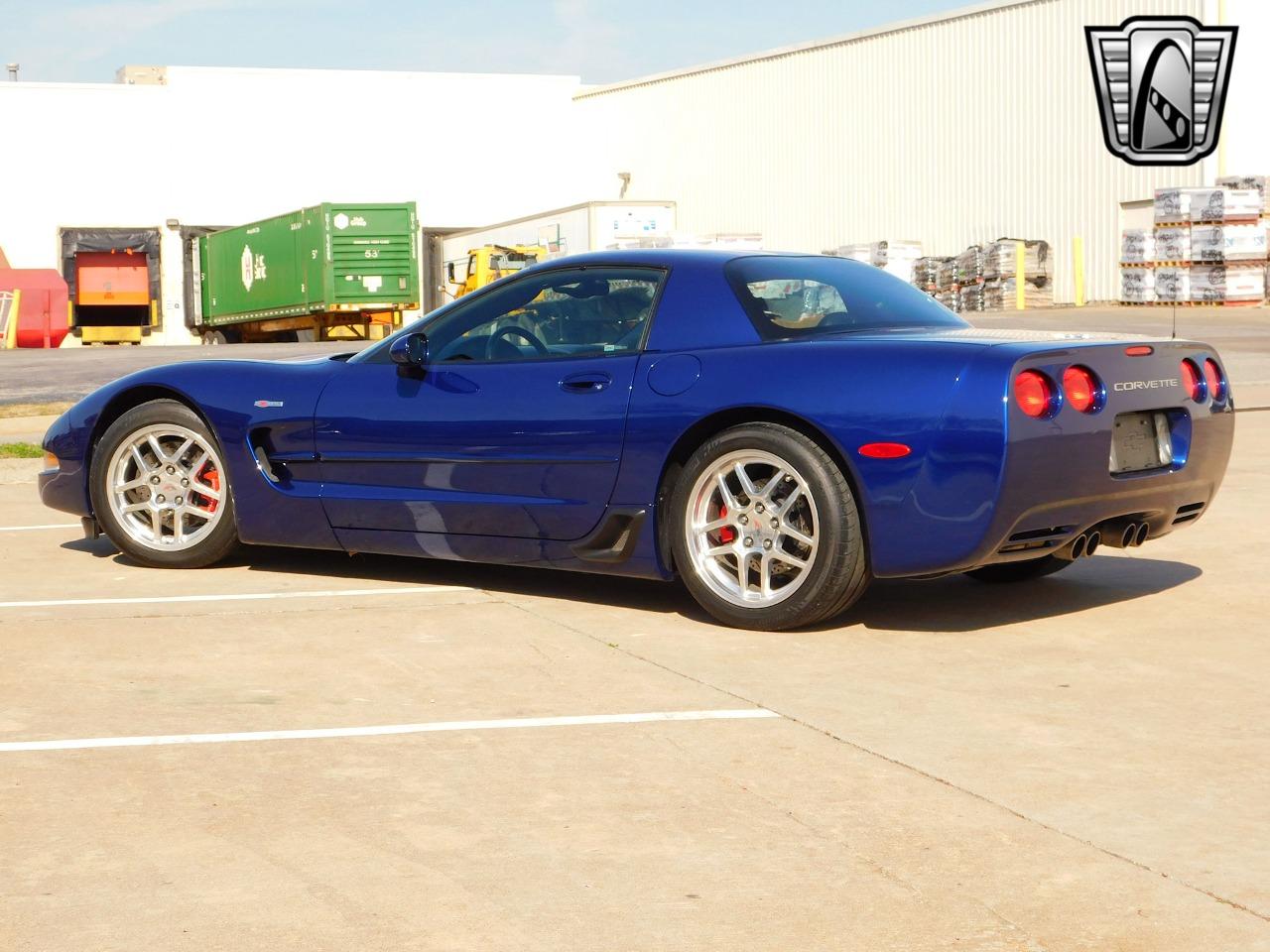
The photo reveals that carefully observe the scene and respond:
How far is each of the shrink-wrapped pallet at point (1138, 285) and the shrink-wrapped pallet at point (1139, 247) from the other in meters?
0.23

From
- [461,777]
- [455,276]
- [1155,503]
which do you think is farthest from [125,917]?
[455,276]

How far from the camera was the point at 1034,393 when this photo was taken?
5.33 meters

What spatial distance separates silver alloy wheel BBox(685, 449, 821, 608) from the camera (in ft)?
18.6

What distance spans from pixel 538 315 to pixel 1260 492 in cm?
473

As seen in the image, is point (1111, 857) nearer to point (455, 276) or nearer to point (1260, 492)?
point (1260, 492)

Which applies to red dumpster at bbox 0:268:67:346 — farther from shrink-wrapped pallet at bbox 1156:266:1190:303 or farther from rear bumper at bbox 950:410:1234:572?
rear bumper at bbox 950:410:1234:572

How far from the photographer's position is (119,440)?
23.7 ft

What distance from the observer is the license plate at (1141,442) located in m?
5.63

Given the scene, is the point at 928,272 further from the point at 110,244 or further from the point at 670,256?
the point at 670,256

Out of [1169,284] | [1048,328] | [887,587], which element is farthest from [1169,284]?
[887,587]

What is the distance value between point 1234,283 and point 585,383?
30.5 metres

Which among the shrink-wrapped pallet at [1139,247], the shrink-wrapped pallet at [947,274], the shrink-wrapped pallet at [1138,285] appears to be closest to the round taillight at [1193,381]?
the shrink-wrapped pallet at [1139,247]

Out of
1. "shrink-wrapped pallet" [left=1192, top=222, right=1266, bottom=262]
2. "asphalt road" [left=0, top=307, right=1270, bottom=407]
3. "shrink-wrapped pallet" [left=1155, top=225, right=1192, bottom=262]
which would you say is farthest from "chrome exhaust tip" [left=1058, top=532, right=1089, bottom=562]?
"shrink-wrapped pallet" [left=1155, top=225, right=1192, bottom=262]

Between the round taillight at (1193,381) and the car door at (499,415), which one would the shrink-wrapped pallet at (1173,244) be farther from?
the car door at (499,415)
